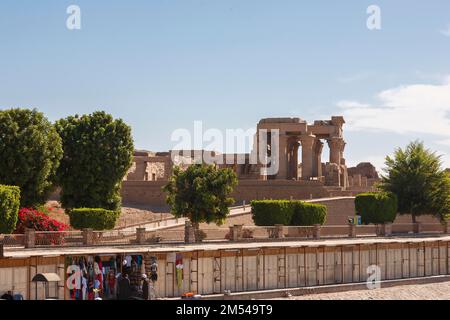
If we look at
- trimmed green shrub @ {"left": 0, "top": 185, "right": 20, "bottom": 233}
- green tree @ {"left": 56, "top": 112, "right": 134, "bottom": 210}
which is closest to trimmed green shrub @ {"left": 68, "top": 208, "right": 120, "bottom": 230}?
trimmed green shrub @ {"left": 0, "top": 185, "right": 20, "bottom": 233}

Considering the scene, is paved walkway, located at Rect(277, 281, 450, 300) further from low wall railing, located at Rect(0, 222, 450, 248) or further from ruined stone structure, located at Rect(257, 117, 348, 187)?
ruined stone structure, located at Rect(257, 117, 348, 187)

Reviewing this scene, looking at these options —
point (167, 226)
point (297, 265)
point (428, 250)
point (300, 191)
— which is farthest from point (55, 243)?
point (300, 191)

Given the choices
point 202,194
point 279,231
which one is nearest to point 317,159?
point 202,194

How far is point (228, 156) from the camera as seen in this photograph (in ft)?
336

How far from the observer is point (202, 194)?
197 feet

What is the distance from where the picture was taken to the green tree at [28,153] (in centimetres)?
5919

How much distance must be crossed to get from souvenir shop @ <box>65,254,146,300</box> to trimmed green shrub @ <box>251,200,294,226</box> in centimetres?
2317

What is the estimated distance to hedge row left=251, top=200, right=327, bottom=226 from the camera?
62719 millimetres

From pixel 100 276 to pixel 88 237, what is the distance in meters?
10.2

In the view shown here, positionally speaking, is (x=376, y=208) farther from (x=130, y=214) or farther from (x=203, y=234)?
(x=130, y=214)

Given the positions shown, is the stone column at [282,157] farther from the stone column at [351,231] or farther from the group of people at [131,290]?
the group of people at [131,290]
